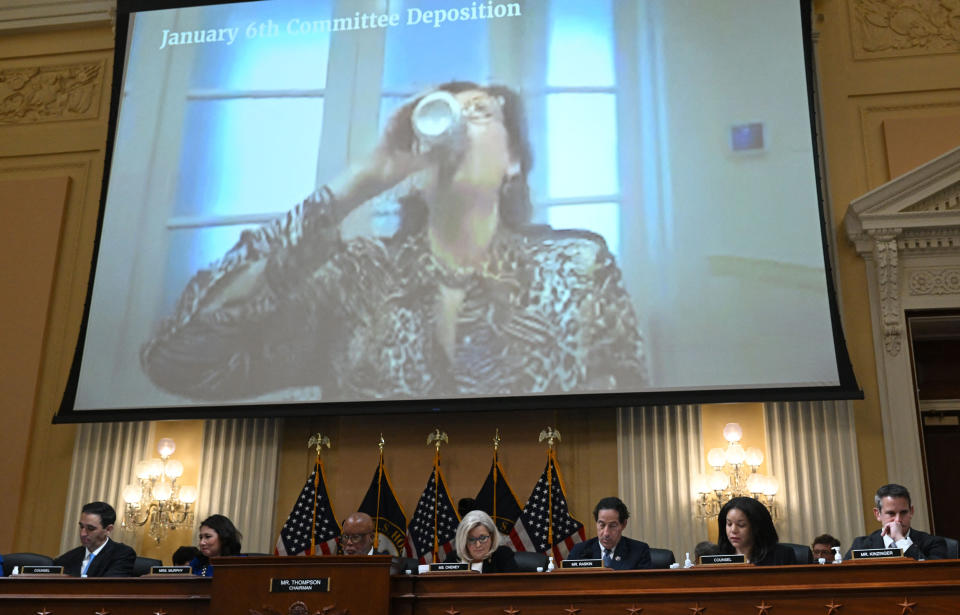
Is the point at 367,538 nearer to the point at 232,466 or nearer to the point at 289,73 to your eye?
the point at 232,466

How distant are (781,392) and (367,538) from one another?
319cm

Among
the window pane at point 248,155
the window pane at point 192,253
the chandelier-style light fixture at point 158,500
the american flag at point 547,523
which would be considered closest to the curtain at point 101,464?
the chandelier-style light fixture at point 158,500

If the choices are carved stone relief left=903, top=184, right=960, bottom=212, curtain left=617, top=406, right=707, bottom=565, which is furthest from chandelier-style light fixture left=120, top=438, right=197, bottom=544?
carved stone relief left=903, top=184, right=960, bottom=212

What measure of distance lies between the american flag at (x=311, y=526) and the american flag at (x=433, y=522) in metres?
0.59

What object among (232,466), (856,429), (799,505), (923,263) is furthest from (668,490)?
(232,466)

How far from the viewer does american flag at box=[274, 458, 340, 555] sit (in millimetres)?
7988

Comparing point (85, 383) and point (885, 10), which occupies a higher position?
point (885, 10)

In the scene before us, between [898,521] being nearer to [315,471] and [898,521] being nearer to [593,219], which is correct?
[593,219]

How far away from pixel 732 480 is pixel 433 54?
417cm

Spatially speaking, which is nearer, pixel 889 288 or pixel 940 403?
pixel 889 288

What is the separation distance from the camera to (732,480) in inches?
309

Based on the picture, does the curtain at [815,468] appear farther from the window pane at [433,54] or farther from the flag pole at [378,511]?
the window pane at [433,54]

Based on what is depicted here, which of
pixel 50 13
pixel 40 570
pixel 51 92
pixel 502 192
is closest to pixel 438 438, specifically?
pixel 502 192

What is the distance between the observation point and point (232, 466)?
28.1 ft
